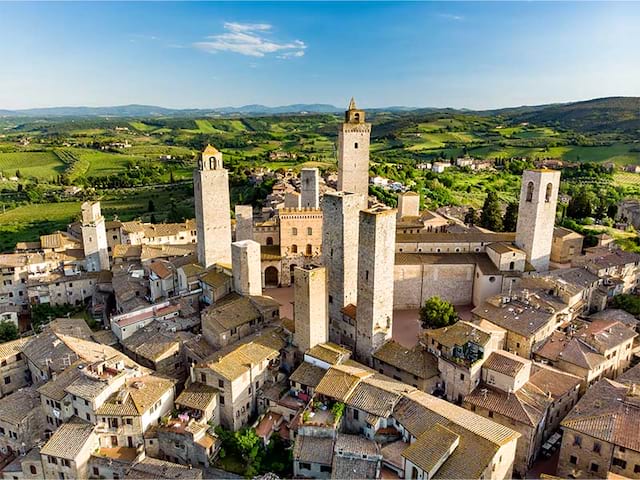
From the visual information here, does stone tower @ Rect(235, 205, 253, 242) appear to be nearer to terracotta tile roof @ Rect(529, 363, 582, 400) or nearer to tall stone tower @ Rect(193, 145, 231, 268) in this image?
tall stone tower @ Rect(193, 145, 231, 268)

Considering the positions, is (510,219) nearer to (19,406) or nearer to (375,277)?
(375,277)

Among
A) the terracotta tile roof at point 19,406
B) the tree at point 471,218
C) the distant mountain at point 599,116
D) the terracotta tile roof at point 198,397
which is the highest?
the distant mountain at point 599,116

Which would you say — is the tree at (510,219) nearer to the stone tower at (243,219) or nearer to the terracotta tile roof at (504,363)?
the stone tower at (243,219)

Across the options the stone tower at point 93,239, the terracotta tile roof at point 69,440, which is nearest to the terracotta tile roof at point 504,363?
the terracotta tile roof at point 69,440

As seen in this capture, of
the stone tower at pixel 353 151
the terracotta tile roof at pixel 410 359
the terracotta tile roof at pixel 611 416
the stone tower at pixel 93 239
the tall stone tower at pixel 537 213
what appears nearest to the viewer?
the terracotta tile roof at pixel 611 416

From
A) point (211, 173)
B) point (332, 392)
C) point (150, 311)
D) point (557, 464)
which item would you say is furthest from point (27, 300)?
point (557, 464)

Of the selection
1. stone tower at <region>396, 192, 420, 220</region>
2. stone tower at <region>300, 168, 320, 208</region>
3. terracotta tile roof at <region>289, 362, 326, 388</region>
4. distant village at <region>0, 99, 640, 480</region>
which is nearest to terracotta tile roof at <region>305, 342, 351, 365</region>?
distant village at <region>0, 99, 640, 480</region>
